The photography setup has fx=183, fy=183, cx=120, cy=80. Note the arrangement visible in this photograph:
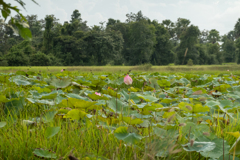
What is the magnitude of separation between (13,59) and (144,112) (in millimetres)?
16460

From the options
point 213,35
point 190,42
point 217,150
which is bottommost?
point 217,150

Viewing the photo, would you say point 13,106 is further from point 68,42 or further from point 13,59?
point 68,42

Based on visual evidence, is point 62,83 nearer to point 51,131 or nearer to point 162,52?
point 51,131

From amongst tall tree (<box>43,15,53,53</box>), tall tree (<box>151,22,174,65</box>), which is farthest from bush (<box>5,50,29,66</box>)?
tall tree (<box>151,22,174,65</box>)

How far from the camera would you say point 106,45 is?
2161cm

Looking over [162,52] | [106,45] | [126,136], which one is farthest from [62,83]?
[162,52]

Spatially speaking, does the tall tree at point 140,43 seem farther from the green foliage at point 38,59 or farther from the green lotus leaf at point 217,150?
the green lotus leaf at point 217,150

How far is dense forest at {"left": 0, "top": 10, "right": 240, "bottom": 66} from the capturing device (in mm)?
18708

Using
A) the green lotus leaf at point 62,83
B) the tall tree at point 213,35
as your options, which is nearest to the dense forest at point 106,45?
the tall tree at point 213,35

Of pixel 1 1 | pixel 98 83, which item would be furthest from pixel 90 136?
pixel 98 83

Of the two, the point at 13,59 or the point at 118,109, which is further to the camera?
the point at 13,59

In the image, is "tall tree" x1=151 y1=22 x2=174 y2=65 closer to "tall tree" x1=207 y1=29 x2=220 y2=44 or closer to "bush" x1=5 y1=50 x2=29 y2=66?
"tall tree" x1=207 y1=29 x2=220 y2=44

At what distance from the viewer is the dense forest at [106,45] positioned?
1871cm

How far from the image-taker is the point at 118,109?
79cm
